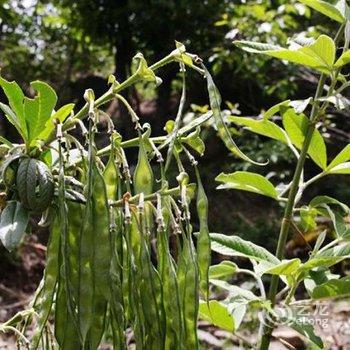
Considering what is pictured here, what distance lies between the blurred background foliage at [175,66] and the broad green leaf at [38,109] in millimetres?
3620

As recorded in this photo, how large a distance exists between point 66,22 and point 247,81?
164 centimetres

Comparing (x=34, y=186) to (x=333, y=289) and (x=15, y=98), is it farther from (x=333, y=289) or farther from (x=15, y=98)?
(x=333, y=289)

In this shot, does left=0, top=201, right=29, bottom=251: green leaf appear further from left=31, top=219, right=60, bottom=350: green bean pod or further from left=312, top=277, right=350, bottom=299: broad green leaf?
left=312, top=277, right=350, bottom=299: broad green leaf

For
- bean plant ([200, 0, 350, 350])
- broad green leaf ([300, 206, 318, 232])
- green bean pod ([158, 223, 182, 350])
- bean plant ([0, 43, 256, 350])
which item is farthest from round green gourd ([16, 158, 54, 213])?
broad green leaf ([300, 206, 318, 232])

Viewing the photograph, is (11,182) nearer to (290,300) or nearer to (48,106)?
(48,106)

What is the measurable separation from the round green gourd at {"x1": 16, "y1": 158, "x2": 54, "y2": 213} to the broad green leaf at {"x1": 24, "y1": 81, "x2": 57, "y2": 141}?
0.04 meters

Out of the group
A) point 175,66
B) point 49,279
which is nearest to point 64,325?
point 49,279

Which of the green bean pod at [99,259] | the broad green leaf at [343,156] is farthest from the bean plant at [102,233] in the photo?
the broad green leaf at [343,156]

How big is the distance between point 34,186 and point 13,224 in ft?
0.14

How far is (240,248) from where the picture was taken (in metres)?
0.94

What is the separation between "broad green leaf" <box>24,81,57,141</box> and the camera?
0.61m

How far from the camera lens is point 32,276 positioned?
4.19 meters

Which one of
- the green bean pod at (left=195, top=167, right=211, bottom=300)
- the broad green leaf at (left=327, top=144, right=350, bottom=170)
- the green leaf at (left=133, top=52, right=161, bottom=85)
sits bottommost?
the broad green leaf at (left=327, top=144, right=350, bottom=170)

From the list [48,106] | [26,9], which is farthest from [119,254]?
[26,9]
